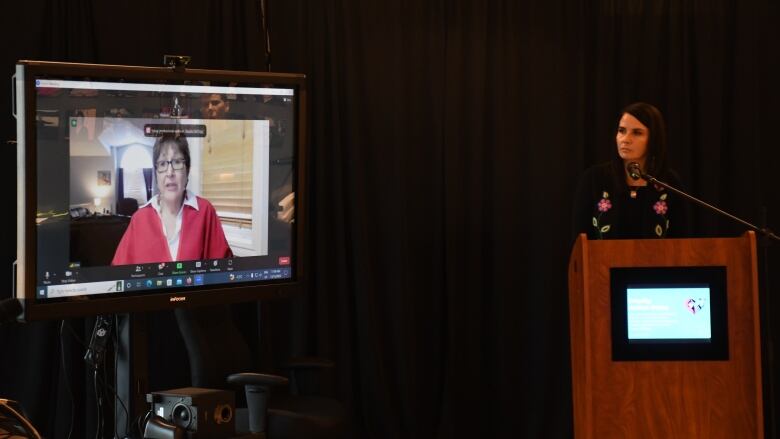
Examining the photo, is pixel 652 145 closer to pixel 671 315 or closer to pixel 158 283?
pixel 671 315

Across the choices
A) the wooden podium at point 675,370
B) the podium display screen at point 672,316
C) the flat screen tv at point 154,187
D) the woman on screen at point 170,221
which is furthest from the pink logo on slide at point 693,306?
the woman on screen at point 170,221

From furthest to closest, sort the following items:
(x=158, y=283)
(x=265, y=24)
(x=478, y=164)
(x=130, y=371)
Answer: (x=478, y=164)
(x=265, y=24)
(x=158, y=283)
(x=130, y=371)

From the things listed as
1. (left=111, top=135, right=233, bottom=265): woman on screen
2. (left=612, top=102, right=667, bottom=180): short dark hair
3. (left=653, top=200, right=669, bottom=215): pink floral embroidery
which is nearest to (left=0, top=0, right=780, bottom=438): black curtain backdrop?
(left=612, top=102, right=667, bottom=180): short dark hair

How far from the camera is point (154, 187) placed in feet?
10.6

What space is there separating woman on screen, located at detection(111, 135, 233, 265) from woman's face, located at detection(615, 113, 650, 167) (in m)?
1.79

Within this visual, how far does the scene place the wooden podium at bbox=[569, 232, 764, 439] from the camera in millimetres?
3371

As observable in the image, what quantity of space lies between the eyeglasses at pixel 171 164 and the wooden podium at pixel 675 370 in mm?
1463

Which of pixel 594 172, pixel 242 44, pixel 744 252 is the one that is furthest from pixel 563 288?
pixel 242 44

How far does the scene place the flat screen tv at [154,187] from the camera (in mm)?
2979

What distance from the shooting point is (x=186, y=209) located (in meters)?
3.32

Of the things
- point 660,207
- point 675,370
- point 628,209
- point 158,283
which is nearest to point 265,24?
point 158,283

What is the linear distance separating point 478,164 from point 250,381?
6.41 ft

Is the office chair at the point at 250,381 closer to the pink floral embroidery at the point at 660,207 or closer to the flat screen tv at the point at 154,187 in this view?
the flat screen tv at the point at 154,187

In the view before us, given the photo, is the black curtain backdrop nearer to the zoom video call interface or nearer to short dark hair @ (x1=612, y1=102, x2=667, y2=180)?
short dark hair @ (x1=612, y1=102, x2=667, y2=180)
